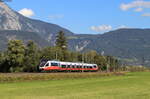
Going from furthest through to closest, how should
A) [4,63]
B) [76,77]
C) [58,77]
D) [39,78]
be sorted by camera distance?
[4,63] → [76,77] → [58,77] → [39,78]

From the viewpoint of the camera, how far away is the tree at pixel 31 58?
121m

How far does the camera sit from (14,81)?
60562 mm

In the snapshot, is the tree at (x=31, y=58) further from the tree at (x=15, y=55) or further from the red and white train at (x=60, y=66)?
the red and white train at (x=60, y=66)

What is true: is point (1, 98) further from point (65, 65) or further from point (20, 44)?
point (20, 44)

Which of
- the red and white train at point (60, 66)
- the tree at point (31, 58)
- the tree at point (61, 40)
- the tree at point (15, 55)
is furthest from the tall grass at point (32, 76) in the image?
the tree at point (61, 40)

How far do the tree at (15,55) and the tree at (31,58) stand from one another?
2.83 m

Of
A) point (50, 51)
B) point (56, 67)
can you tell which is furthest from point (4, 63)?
point (56, 67)

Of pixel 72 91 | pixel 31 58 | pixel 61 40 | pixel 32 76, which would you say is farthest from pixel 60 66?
pixel 61 40

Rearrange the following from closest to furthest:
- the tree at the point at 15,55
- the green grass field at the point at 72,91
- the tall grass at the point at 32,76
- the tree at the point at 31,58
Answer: the green grass field at the point at 72,91
the tall grass at the point at 32,76
the tree at the point at 15,55
the tree at the point at 31,58

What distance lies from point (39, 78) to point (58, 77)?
6.41m

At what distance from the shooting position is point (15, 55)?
118m

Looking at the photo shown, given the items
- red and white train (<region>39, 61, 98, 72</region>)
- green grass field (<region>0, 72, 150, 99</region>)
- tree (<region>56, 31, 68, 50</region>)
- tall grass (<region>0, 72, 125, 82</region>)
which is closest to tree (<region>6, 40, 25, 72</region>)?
red and white train (<region>39, 61, 98, 72</region>)

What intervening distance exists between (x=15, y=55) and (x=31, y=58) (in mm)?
7718

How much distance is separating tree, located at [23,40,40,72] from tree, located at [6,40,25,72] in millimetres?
2831
